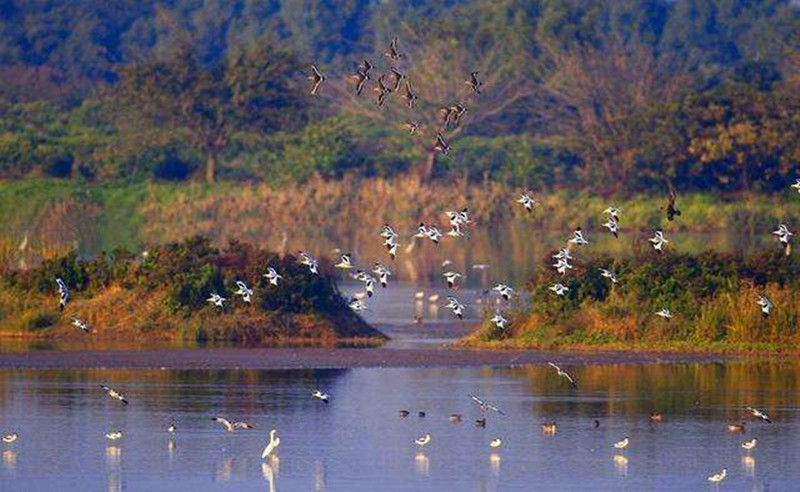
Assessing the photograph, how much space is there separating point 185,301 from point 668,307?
7673 millimetres

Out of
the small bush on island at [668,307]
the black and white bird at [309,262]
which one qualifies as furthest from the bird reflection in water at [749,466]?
the small bush on island at [668,307]

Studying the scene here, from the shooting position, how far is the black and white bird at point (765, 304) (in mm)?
31047

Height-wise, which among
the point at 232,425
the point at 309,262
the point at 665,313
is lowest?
the point at 232,425

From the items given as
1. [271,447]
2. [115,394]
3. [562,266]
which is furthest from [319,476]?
[562,266]

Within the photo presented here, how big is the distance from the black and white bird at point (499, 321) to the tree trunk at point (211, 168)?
37964mm

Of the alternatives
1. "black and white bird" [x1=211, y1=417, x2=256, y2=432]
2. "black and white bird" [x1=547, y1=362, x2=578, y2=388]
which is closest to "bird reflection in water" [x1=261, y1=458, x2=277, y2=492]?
"black and white bird" [x1=211, y1=417, x2=256, y2=432]

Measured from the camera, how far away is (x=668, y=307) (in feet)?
107

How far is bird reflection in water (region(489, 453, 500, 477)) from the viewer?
2197 centimetres

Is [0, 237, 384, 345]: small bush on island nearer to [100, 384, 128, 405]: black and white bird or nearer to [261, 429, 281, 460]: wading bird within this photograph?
[100, 384, 128, 405]: black and white bird

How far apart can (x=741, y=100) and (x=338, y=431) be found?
161 feet

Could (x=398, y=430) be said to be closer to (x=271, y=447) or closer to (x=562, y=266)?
(x=271, y=447)

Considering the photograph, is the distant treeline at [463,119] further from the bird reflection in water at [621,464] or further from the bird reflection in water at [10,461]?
the bird reflection in water at [10,461]

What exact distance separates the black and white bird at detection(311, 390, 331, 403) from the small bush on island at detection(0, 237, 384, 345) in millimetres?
6054

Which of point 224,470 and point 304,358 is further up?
point 304,358
